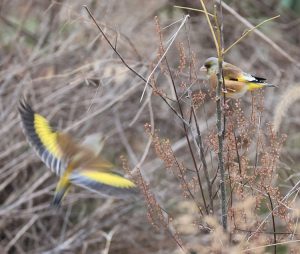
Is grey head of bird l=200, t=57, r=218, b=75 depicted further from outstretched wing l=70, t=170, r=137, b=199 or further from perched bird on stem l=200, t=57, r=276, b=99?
outstretched wing l=70, t=170, r=137, b=199

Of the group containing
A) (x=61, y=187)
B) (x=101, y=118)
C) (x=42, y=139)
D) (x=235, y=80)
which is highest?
(x=235, y=80)

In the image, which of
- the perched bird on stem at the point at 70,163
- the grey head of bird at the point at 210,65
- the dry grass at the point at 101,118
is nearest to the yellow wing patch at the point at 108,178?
the perched bird on stem at the point at 70,163

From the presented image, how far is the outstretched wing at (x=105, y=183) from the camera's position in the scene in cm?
242

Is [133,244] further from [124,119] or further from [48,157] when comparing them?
[48,157]

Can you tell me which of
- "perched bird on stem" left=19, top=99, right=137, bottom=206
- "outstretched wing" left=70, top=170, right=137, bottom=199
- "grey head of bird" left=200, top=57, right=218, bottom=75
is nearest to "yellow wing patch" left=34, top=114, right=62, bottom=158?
"perched bird on stem" left=19, top=99, right=137, bottom=206

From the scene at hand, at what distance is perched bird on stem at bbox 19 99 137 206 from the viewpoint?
2.46 metres

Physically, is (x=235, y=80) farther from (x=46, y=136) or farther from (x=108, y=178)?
(x=46, y=136)

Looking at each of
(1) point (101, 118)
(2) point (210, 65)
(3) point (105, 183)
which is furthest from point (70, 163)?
(1) point (101, 118)

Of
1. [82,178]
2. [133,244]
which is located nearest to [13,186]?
[133,244]

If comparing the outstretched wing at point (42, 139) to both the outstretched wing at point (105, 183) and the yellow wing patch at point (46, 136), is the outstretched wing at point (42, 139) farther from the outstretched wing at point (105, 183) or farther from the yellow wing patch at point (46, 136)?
the outstretched wing at point (105, 183)

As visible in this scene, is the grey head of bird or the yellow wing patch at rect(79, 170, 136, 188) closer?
the grey head of bird

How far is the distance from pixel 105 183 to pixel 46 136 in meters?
0.51

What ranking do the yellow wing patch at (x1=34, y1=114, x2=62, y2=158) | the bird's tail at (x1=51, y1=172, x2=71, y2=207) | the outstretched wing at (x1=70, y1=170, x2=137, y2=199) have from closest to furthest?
1. the outstretched wing at (x1=70, y1=170, x2=137, y2=199)
2. the bird's tail at (x1=51, y1=172, x2=71, y2=207)
3. the yellow wing patch at (x1=34, y1=114, x2=62, y2=158)

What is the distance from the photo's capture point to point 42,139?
9.39 feet
